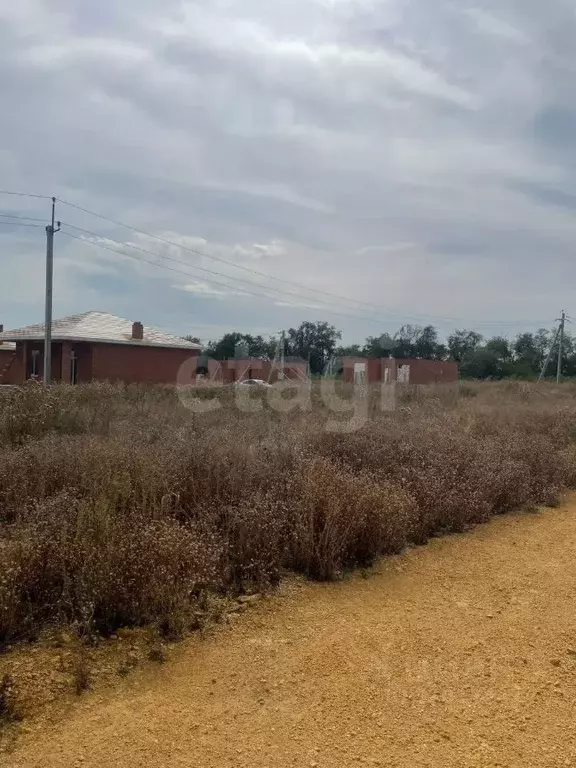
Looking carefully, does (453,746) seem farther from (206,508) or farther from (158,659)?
(206,508)

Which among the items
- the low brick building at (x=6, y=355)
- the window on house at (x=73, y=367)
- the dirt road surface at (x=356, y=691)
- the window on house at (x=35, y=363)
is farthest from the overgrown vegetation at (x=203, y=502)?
the low brick building at (x=6, y=355)

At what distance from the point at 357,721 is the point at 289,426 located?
5894 millimetres

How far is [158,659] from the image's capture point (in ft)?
9.96

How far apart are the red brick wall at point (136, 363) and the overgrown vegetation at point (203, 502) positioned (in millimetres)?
20516

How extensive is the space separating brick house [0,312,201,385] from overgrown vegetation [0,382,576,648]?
67.1 feet

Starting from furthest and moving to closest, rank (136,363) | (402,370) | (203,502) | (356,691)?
(402,370)
(136,363)
(203,502)
(356,691)

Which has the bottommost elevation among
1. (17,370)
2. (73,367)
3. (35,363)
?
(17,370)

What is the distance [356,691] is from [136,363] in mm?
28768

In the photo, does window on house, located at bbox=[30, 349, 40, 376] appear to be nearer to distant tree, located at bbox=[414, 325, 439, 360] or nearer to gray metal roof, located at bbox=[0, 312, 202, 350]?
gray metal roof, located at bbox=[0, 312, 202, 350]

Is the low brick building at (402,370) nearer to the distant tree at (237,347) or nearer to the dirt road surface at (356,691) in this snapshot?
the distant tree at (237,347)

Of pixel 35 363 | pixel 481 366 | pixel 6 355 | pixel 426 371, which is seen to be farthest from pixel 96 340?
pixel 481 366

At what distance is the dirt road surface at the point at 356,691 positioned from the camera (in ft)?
7.75

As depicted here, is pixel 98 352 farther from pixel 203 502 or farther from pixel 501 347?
pixel 501 347

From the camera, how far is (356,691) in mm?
2803
